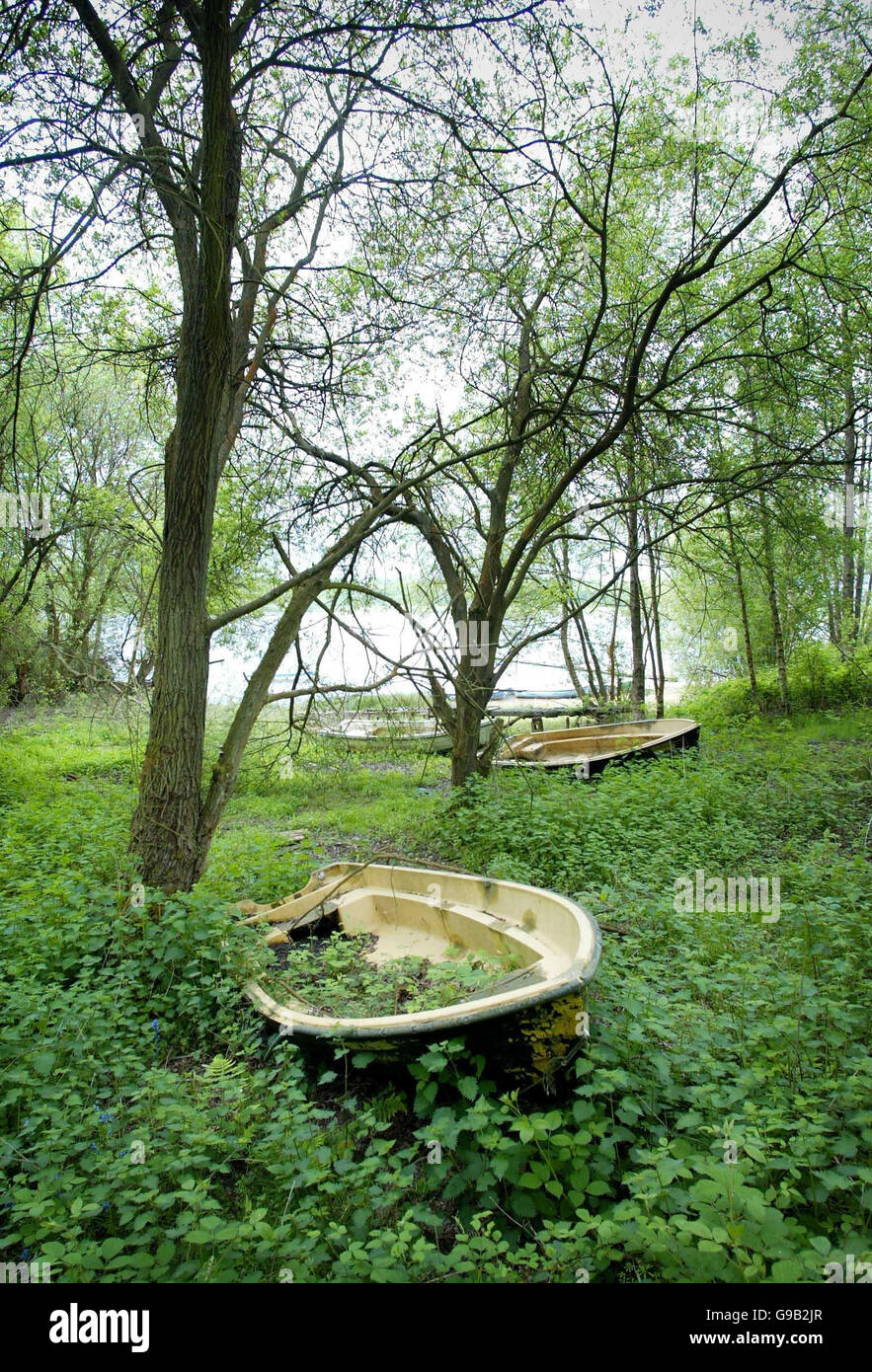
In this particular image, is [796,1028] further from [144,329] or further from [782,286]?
[144,329]

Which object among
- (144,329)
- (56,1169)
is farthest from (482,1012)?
(144,329)

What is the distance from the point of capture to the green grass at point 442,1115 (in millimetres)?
1997

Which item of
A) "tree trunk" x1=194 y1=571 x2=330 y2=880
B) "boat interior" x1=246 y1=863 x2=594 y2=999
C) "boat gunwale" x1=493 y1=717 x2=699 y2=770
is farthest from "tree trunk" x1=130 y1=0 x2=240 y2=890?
"boat gunwale" x1=493 y1=717 x2=699 y2=770

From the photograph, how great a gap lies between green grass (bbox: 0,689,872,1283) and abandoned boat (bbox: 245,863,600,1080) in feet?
0.53

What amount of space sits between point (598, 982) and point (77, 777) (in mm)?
10729

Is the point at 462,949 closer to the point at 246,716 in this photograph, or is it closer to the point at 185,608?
the point at 246,716

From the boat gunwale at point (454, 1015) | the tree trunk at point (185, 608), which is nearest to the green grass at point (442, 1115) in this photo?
the boat gunwale at point (454, 1015)

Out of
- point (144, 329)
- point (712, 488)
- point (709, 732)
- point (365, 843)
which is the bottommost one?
point (365, 843)

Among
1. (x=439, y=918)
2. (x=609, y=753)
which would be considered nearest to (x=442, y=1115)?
(x=439, y=918)

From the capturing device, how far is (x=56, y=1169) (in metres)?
2.28

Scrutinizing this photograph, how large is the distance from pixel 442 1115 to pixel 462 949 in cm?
208

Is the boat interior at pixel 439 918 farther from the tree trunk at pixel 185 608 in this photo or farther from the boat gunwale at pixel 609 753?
the boat gunwale at pixel 609 753

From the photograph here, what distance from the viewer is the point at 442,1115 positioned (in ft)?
8.60

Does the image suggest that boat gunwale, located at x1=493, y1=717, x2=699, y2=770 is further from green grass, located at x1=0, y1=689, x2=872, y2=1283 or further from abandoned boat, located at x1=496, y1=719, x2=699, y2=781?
green grass, located at x1=0, y1=689, x2=872, y2=1283
